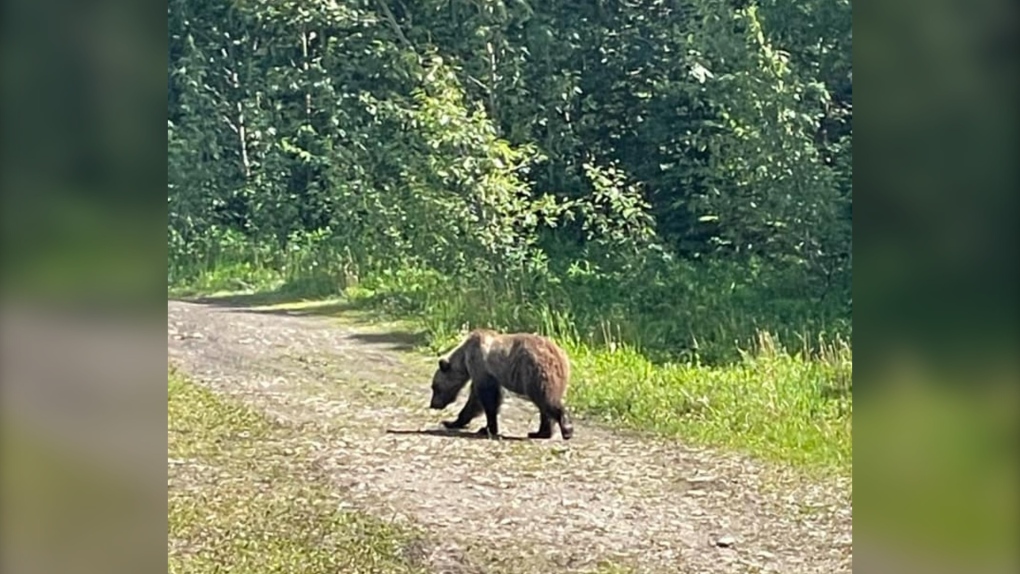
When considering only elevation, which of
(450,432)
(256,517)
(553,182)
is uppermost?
(553,182)

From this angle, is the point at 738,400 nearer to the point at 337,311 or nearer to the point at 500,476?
the point at 500,476

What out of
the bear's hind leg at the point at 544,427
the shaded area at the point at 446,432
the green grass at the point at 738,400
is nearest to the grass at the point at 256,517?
the shaded area at the point at 446,432

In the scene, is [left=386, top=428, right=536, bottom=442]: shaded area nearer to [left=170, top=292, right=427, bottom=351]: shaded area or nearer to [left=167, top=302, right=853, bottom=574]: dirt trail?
[left=167, top=302, right=853, bottom=574]: dirt trail

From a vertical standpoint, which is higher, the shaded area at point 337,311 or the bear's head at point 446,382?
the shaded area at point 337,311

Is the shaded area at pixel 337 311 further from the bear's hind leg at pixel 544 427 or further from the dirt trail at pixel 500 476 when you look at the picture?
the bear's hind leg at pixel 544 427

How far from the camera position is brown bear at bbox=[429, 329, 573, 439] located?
2512 mm

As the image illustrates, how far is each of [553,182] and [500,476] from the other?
1.66 feet

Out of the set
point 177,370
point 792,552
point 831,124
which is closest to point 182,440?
point 177,370

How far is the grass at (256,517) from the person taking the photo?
2.48m

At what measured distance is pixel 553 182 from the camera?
253cm

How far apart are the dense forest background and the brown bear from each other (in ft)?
0.12

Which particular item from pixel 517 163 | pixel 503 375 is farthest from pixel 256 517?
pixel 517 163

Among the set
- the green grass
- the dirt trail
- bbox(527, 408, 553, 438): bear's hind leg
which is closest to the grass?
the dirt trail

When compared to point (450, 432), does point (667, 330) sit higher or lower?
higher
